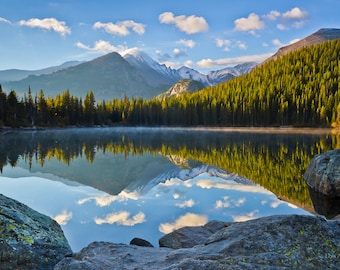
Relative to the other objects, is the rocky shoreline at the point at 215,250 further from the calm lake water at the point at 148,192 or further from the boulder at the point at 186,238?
the calm lake water at the point at 148,192

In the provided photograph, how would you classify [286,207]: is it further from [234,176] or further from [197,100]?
[197,100]

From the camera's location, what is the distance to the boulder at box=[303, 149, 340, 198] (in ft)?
45.0

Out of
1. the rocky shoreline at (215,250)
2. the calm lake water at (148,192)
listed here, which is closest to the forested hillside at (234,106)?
the calm lake water at (148,192)

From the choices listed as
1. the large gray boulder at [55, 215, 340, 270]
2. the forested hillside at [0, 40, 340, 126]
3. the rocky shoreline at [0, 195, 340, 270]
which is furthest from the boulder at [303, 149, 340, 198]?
the forested hillside at [0, 40, 340, 126]

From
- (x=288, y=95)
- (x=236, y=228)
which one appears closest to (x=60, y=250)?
(x=236, y=228)

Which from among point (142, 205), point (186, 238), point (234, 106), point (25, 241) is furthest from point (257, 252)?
point (234, 106)

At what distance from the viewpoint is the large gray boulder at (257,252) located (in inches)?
145

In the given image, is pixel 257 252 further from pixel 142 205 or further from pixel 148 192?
pixel 148 192

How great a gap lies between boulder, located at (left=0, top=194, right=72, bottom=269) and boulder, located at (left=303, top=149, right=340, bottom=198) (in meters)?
12.0

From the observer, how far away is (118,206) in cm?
1253

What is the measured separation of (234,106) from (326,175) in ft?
356

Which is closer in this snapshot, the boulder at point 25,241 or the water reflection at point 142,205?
the boulder at point 25,241

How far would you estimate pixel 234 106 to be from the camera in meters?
120

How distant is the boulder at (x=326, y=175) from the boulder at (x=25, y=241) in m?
12.0
